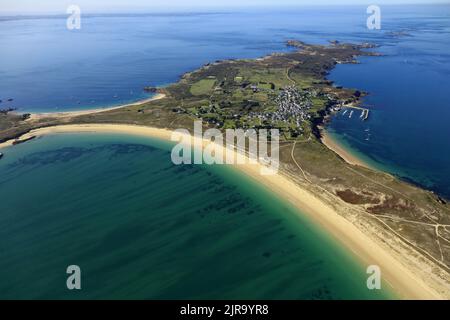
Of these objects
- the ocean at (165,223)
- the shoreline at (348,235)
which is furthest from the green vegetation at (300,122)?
the ocean at (165,223)

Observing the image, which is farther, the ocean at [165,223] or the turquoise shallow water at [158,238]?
the ocean at [165,223]

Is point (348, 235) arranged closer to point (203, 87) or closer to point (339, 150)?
point (339, 150)

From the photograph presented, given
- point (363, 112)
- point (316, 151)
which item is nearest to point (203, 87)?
point (363, 112)

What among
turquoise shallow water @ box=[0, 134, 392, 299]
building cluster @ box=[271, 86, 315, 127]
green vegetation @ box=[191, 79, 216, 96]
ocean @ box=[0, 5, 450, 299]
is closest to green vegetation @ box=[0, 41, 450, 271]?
green vegetation @ box=[191, 79, 216, 96]

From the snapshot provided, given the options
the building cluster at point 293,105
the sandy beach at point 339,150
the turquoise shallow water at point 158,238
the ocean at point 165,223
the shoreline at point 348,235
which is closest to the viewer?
the shoreline at point 348,235

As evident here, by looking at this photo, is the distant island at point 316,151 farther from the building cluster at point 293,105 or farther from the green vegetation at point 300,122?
the building cluster at point 293,105

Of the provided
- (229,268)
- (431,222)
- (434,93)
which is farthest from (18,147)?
(434,93)

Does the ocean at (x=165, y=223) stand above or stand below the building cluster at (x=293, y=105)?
below
